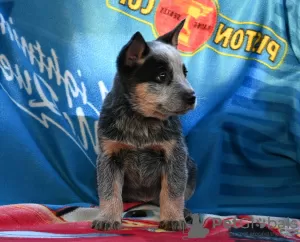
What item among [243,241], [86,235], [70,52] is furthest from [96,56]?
[243,241]

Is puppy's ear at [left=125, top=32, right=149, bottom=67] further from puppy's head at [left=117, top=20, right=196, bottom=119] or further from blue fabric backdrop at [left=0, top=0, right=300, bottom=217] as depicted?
blue fabric backdrop at [left=0, top=0, right=300, bottom=217]

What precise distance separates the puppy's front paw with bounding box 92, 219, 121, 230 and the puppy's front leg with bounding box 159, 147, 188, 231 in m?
0.18

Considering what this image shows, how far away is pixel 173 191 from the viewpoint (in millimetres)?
1981

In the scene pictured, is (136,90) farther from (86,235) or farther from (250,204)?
(250,204)

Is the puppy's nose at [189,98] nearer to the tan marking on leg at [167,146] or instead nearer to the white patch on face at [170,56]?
the white patch on face at [170,56]

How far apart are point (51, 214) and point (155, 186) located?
476 mm

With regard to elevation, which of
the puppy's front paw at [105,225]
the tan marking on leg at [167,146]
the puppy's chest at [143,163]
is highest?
the tan marking on leg at [167,146]

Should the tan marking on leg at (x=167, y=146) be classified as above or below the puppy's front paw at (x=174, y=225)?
above

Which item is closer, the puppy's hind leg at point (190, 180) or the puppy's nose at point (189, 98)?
the puppy's nose at point (189, 98)

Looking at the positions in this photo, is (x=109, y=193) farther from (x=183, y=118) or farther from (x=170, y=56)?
(x=183, y=118)

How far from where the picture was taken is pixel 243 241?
1.75 m

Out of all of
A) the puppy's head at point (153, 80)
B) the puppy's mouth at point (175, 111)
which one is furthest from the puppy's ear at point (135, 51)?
the puppy's mouth at point (175, 111)

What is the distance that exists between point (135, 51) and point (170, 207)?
64cm

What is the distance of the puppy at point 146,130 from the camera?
189cm
